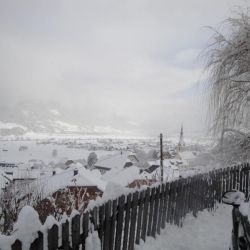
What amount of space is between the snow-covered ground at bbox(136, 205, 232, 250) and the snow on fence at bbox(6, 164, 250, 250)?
168 millimetres

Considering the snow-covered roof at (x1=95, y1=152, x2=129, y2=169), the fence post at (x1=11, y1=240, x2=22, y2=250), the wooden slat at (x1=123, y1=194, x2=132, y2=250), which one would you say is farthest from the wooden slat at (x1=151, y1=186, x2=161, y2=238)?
the snow-covered roof at (x1=95, y1=152, x2=129, y2=169)

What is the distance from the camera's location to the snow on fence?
13.9 feet

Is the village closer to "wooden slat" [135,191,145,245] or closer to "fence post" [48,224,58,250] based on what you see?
"wooden slat" [135,191,145,245]

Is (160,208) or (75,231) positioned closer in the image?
(75,231)

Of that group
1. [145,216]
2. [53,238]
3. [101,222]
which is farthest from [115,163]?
[53,238]

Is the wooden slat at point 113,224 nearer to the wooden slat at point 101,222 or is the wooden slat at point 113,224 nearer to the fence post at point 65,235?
the wooden slat at point 101,222

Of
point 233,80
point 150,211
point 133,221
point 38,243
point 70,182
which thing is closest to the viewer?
point 38,243

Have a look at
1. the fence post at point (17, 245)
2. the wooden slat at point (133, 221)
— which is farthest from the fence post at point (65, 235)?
the wooden slat at point (133, 221)

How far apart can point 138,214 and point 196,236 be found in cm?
187

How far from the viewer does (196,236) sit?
7633mm

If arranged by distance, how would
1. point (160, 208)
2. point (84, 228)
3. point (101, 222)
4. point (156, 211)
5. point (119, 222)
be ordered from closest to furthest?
point (84, 228), point (101, 222), point (119, 222), point (156, 211), point (160, 208)

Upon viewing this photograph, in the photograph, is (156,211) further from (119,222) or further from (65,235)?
(65,235)

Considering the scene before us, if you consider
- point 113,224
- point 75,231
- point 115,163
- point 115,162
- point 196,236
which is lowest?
point 115,163

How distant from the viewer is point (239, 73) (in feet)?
41.6
